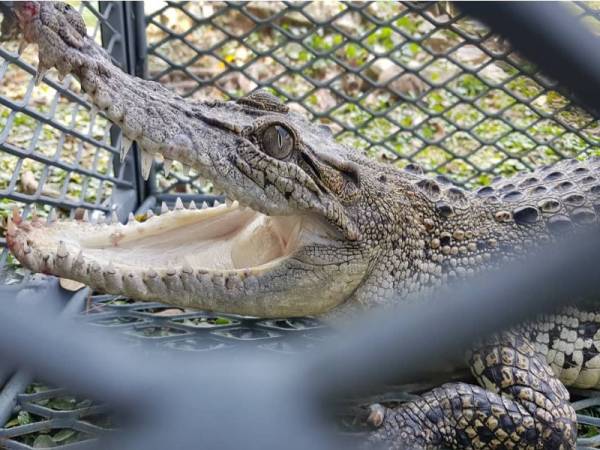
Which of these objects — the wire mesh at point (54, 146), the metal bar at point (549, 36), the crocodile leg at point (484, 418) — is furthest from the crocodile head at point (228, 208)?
the metal bar at point (549, 36)

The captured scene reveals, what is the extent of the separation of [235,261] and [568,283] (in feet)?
5.29

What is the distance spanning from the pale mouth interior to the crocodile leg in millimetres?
613

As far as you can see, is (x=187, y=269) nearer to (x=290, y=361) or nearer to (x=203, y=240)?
(x=203, y=240)

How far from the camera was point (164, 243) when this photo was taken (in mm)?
2225

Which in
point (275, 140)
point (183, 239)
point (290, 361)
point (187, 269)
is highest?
point (275, 140)

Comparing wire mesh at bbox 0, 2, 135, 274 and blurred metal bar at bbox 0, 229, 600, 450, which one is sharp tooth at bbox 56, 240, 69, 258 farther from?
Answer: blurred metal bar at bbox 0, 229, 600, 450

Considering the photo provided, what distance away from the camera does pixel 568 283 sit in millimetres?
614

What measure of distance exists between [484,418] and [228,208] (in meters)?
1.06

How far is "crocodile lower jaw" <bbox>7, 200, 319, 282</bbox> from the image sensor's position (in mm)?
1933

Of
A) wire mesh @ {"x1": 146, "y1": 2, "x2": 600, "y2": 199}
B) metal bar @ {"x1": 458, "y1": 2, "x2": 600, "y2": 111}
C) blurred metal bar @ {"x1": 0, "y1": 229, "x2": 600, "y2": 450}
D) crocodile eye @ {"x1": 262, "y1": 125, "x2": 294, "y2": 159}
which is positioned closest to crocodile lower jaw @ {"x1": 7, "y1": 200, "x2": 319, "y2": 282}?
crocodile eye @ {"x1": 262, "y1": 125, "x2": 294, "y2": 159}

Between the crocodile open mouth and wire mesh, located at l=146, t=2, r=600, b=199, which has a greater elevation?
wire mesh, located at l=146, t=2, r=600, b=199

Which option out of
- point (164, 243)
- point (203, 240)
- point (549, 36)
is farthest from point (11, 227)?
point (549, 36)

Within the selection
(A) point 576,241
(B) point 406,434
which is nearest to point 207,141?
(B) point 406,434

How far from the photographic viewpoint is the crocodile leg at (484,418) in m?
1.93
